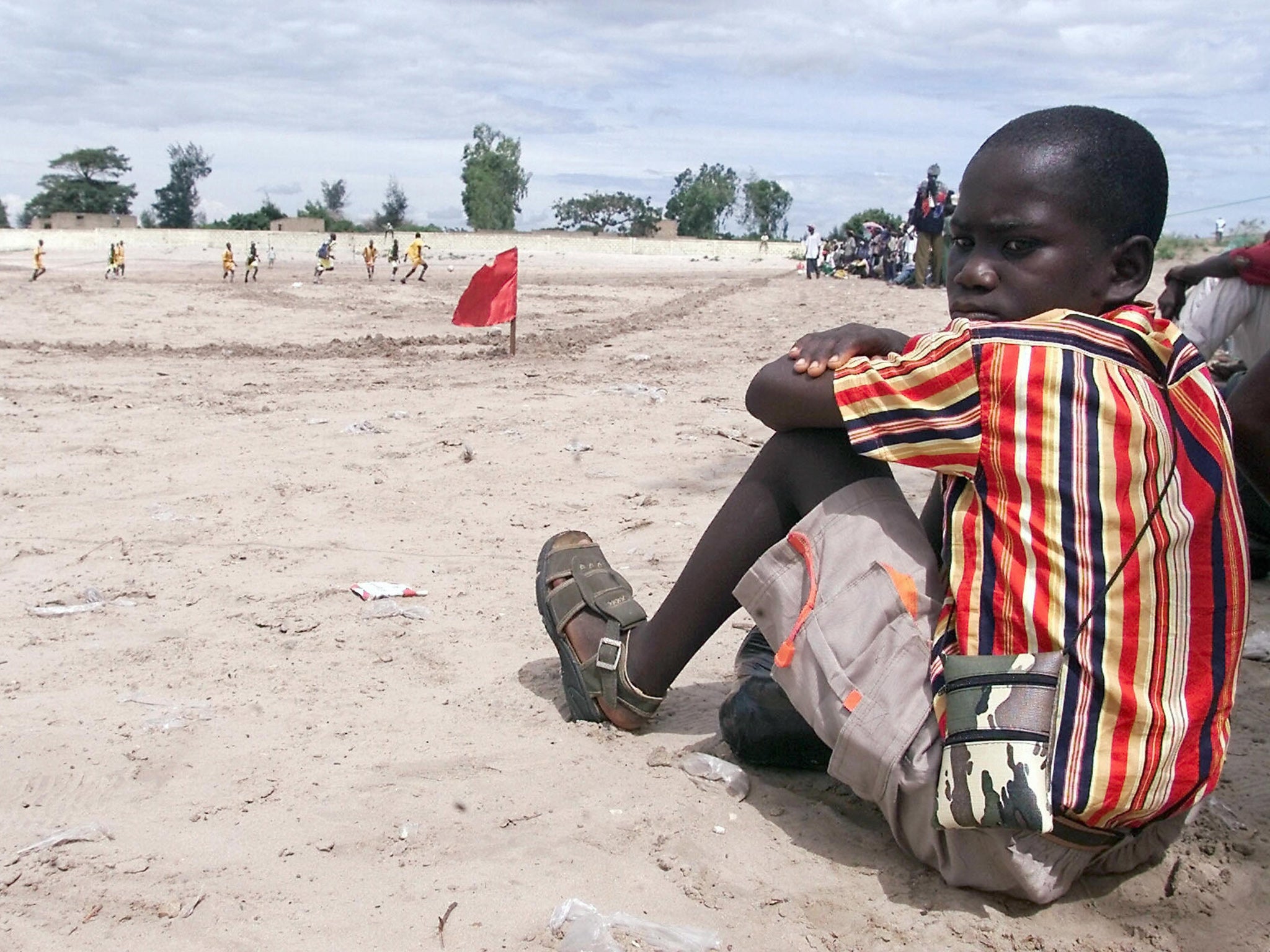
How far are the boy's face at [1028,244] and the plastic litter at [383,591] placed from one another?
193 cm

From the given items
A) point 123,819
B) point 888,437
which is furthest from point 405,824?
point 888,437

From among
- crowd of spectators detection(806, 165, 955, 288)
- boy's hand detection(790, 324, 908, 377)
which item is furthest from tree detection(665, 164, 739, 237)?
boy's hand detection(790, 324, 908, 377)

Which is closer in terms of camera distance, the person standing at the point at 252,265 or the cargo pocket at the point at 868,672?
the cargo pocket at the point at 868,672

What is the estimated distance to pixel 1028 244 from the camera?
5.64 ft

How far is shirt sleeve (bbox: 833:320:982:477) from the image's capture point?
61.3 inches

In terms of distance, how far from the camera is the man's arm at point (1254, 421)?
1950 mm

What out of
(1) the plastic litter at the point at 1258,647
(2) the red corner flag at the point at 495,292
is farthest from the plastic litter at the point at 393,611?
(2) the red corner flag at the point at 495,292

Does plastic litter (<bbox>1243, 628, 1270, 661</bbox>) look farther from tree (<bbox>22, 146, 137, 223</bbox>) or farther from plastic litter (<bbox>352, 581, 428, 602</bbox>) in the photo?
tree (<bbox>22, 146, 137, 223</bbox>)

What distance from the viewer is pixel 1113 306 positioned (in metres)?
1.76

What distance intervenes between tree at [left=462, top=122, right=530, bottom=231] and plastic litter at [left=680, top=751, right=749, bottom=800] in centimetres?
6963

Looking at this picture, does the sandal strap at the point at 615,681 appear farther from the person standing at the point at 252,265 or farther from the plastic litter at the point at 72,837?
the person standing at the point at 252,265

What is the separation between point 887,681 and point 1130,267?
0.73 m

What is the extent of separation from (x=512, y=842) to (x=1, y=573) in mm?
2277

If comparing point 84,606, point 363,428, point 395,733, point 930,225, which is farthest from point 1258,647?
point 930,225
